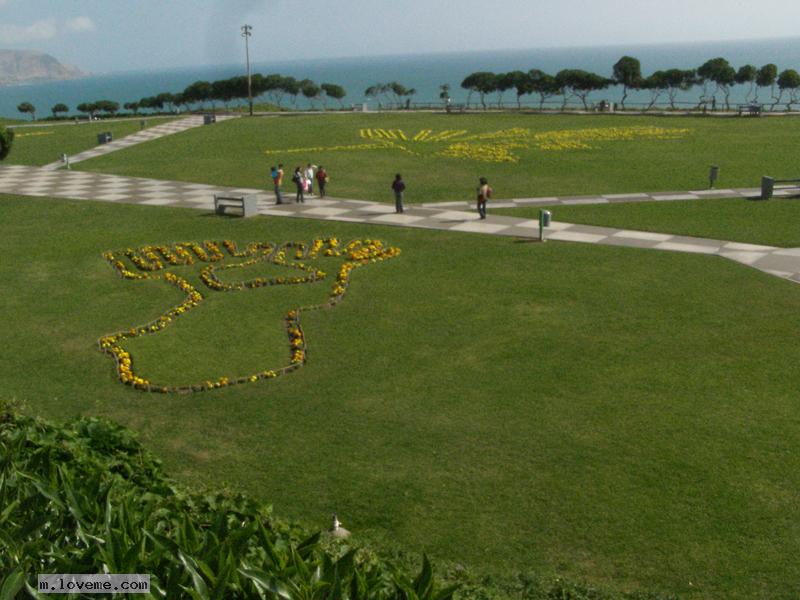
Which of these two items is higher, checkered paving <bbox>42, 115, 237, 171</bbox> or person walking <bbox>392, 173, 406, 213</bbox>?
checkered paving <bbox>42, 115, 237, 171</bbox>

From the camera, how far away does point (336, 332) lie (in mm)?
17688

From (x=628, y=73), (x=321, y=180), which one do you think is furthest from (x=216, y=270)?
(x=628, y=73)

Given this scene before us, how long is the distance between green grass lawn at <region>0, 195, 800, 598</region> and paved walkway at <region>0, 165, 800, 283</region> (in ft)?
4.19

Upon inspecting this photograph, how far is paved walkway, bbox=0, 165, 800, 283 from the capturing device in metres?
23.4

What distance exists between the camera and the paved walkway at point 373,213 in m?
23.4

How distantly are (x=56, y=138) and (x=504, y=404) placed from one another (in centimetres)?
5566

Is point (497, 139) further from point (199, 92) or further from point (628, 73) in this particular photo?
point (199, 92)

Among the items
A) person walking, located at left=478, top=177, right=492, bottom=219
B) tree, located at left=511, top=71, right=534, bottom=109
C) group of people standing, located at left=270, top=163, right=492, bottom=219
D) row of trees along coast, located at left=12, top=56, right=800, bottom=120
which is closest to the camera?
person walking, located at left=478, top=177, right=492, bottom=219

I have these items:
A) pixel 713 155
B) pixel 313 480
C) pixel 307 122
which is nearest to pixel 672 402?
pixel 313 480

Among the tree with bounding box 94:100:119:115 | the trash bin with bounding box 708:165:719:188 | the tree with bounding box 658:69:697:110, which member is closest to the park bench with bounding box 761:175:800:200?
the trash bin with bounding box 708:165:719:188

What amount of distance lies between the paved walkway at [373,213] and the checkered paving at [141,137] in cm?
433

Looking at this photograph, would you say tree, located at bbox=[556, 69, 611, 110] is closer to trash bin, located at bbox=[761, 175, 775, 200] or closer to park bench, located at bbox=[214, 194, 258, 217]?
trash bin, located at bbox=[761, 175, 775, 200]

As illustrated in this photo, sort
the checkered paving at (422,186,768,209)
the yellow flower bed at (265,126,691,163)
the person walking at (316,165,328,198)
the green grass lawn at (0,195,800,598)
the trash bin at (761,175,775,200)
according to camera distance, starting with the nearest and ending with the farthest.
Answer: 1. the green grass lawn at (0,195,800,598)
2. the trash bin at (761,175,775,200)
3. the checkered paving at (422,186,768,209)
4. the person walking at (316,165,328,198)
5. the yellow flower bed at (265,126,691,163)

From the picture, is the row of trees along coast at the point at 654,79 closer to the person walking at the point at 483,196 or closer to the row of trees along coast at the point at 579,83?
the row of trees along coast at the point at 579,83
